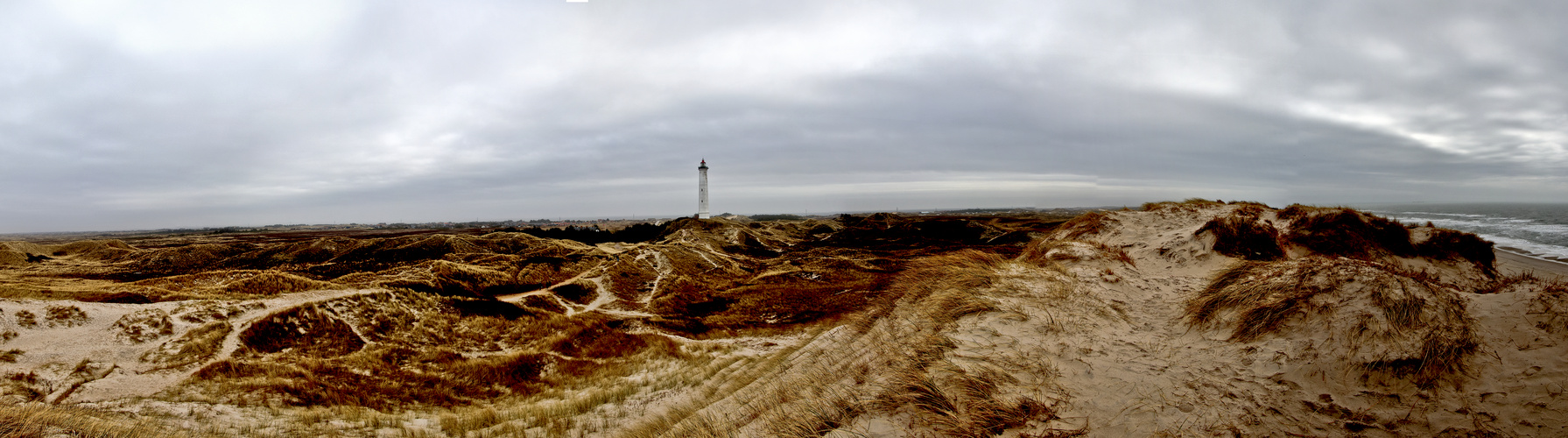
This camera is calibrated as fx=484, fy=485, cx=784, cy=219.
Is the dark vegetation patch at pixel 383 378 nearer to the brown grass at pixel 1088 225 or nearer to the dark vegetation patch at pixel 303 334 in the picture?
the dark vegetation patch at pixel 303 334

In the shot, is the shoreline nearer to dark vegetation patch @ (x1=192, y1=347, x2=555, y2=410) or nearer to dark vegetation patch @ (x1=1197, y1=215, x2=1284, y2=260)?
dark vegetation patch @ (x1=1197, y1=215, x2=1284, y2=260)

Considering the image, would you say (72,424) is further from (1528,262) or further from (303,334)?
(1528,262)

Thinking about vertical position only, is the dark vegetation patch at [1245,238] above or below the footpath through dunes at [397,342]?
above

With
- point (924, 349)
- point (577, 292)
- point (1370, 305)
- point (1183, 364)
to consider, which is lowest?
point (577, 292)

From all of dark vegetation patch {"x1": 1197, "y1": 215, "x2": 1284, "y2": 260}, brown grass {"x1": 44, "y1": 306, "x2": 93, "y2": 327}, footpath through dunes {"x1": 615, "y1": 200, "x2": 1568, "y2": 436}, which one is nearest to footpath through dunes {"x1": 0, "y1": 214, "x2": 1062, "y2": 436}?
brown grass {"x1": 44, "y1": 306, "x2": 93, "y2": 327}

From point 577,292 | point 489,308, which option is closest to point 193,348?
point 489,308

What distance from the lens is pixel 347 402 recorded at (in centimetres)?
876

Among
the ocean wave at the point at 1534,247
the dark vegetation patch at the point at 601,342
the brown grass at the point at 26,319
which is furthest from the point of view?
the ocean wave at the point at 1534,247

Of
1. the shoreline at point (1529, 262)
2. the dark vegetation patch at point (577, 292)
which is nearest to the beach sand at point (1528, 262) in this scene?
the shoreline at point (1529, 262)

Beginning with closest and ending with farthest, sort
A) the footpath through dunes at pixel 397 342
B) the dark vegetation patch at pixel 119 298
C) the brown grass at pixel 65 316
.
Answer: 1. the footpath through dunes at pixel 397 342
2. the brown grass at pixel 65 316
3. the dark vegetation patch at pixel 119 298

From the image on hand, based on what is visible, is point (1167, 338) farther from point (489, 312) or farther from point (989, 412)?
point (489, 312)

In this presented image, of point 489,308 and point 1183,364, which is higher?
point 1183,364

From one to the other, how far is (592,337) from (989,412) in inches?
508

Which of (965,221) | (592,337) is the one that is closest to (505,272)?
(592,337)
